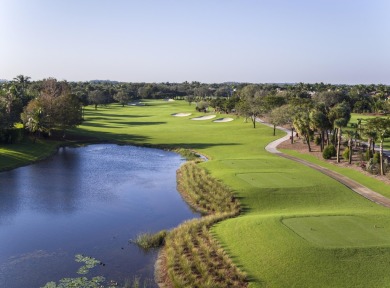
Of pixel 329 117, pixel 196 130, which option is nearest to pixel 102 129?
pixel 196 130

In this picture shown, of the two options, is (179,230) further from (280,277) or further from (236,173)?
(236,173)

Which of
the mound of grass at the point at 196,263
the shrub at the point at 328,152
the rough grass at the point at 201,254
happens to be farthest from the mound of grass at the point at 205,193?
the shrub at the point at 328,152

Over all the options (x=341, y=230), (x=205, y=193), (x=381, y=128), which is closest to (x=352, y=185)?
(x=381, y=128)

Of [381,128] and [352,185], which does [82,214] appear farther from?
[381,128]

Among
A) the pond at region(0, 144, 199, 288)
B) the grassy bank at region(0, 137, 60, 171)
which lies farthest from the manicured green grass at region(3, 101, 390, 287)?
the grassy bank at region(0, 137, 60, 171)

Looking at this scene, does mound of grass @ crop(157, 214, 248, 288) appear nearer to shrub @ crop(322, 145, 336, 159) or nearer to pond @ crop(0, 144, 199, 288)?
pond @ crop(0, 144, 199, 288)

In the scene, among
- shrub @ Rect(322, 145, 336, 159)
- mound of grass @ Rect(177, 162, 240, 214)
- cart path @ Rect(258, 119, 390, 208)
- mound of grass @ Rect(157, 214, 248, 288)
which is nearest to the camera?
mound of grass @ Rect(157, 214, 248, 288)
